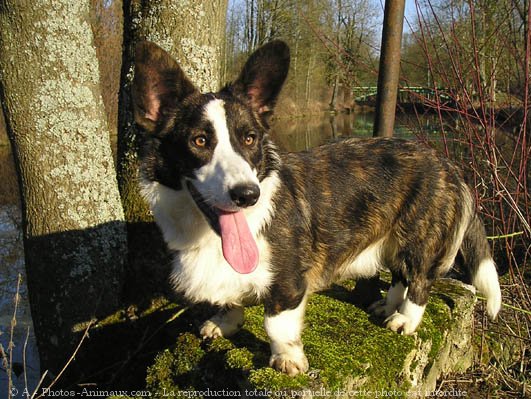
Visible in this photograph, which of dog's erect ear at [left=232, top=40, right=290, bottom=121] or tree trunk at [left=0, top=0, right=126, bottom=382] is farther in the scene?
tree trunk at [left=0, top=0, right=126, bottom=382]

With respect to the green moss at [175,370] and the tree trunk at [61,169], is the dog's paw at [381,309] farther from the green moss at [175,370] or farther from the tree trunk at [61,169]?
the tree trunk at [61,169]

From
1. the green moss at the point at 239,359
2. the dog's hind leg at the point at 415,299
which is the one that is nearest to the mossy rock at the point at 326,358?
the green moss at the point at 239,359

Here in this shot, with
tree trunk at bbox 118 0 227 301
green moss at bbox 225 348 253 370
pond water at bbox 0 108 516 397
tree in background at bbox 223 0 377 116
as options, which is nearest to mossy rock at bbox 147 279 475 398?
green moss at bbox 225 348 253 370

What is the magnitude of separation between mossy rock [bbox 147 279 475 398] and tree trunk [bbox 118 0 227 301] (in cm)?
81

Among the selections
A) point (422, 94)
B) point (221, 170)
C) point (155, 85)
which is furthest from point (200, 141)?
point (422, 94)

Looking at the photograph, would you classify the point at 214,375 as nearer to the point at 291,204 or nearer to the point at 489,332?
the point at 291,204

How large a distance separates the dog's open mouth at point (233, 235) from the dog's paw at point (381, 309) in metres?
1.26

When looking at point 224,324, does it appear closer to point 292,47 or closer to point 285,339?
point 285,339

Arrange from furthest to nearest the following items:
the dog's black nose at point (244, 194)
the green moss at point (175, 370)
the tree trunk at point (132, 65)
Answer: the tree trunk at point (132, 65)
the green moss at point (175, 370)
the dog's black nose at point (244, 194)

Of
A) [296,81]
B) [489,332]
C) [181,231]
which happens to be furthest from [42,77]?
[296,81]

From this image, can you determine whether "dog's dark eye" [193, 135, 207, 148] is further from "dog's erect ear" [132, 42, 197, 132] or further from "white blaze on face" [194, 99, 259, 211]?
"dog's erect ear" [132, 42, 197, 132]

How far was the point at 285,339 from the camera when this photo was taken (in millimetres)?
2676

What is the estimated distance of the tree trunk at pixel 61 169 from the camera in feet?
10.7

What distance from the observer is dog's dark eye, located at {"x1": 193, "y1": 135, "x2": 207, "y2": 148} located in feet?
8.43
